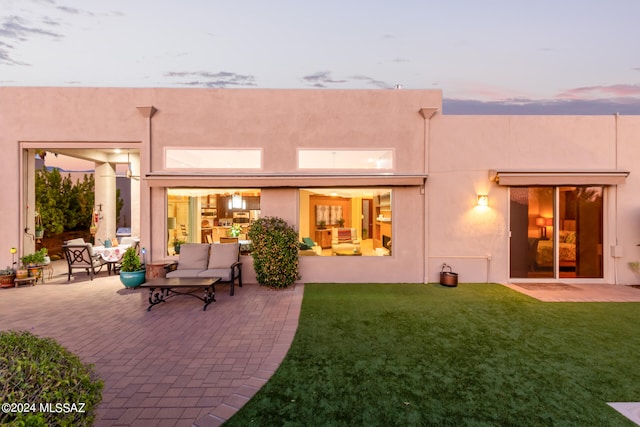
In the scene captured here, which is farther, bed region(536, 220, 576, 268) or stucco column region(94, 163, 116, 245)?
stucco column region(94, 163, 116, 245)

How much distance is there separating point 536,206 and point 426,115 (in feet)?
13.8

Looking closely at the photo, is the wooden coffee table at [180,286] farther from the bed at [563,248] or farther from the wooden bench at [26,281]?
the bed at [563,248]

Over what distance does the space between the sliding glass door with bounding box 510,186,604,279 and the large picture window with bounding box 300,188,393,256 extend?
3.73 metres

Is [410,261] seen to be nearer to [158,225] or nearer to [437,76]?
[158,225]

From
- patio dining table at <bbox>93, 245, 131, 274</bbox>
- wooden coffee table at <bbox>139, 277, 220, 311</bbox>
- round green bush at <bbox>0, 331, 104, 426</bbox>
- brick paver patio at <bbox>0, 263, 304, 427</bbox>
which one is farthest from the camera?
patio dining table at <bbox>93, 245, 131, 274</bbox>

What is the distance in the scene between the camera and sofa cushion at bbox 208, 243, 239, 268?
7750 mm

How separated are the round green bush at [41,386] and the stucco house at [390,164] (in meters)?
6.49

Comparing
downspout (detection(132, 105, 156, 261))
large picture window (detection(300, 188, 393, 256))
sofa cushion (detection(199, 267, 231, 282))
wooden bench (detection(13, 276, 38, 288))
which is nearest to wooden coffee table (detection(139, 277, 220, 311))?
sofa cushion (detection(199, 267, 231, 282))

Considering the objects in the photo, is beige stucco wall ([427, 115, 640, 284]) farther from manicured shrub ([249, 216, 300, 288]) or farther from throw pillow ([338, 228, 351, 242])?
manicured shrub ([249, 216, 300, 288])

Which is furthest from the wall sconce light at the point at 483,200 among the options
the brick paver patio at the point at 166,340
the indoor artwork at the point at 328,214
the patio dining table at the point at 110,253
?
the patio dining table at the point at 110,253

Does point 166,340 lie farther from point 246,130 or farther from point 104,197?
point 104,197

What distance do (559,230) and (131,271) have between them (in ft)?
39.8

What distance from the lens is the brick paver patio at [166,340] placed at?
10.2 ft

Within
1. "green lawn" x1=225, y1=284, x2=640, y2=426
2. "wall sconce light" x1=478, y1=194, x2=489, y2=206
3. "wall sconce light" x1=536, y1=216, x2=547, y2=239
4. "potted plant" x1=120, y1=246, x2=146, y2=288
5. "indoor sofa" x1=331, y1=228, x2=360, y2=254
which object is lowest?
"green lawn" x1=225, y1=284, x2=640, y2=426
